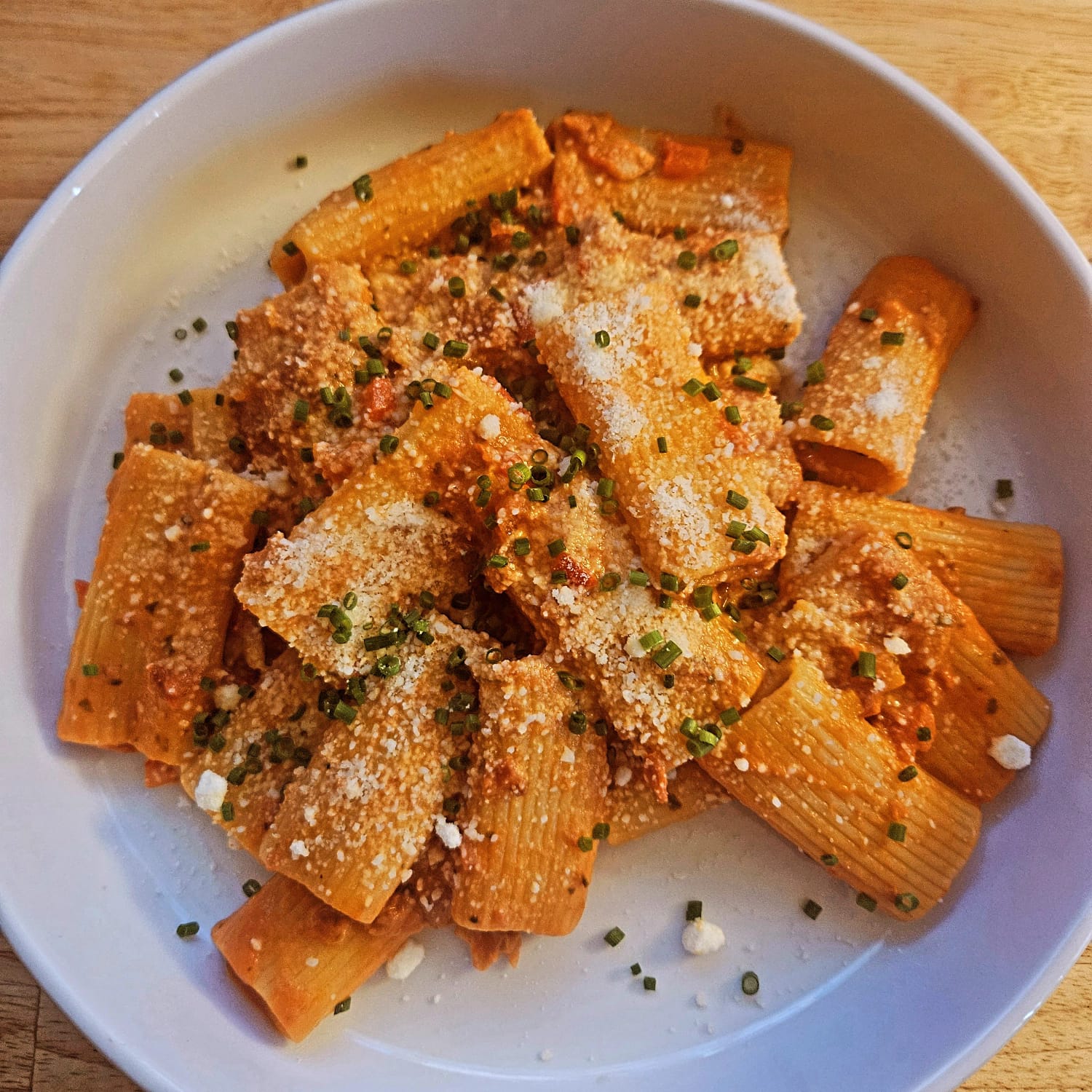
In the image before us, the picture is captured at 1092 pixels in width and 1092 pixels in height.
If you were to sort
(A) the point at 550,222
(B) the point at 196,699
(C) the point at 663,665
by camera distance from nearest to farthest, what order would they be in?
(C) the point at 663,665, (B) the point at 196,699, (A) the point at 550,222

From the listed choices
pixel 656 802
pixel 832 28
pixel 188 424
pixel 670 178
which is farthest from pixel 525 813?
pixel 832 28

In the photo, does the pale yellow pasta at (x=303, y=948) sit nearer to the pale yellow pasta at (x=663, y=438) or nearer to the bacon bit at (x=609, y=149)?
the pale yellow pasta at (x=663, y=438)

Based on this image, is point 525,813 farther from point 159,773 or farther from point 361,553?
point 159,773

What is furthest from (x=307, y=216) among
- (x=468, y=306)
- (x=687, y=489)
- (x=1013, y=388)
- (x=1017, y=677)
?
(x=1017, y=677)

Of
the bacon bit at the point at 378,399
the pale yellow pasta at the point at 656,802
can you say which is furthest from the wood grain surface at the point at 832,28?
the pale yellow pasta at the point at 656,802

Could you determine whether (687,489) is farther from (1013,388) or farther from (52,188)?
(52,188)

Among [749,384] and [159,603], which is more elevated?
[749,384]
